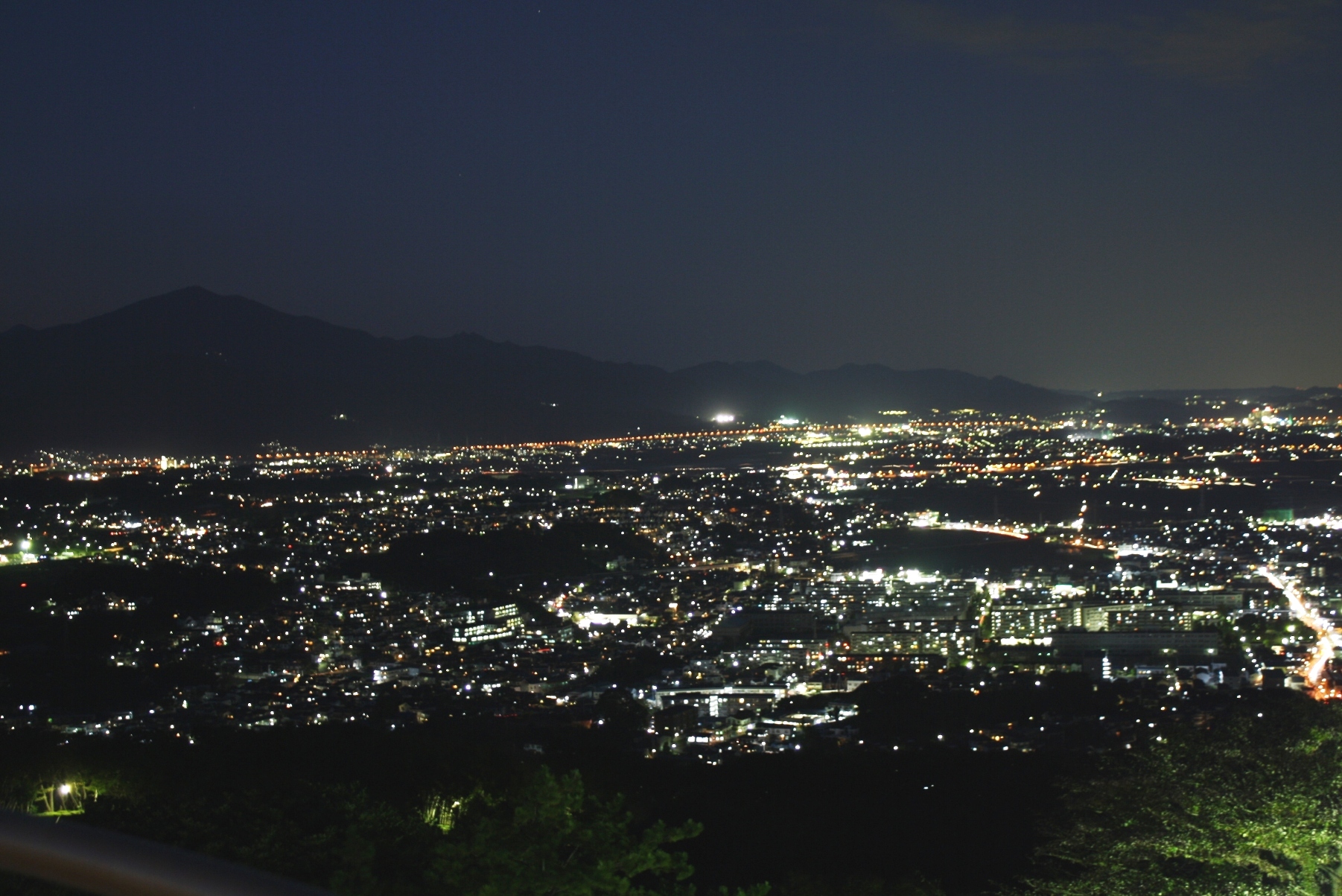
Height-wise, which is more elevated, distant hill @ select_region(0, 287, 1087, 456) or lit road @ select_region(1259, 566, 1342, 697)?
distant hill @ select_region(0, 287, 1087, 456)

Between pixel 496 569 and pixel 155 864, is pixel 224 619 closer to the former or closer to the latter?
pixel 496 569

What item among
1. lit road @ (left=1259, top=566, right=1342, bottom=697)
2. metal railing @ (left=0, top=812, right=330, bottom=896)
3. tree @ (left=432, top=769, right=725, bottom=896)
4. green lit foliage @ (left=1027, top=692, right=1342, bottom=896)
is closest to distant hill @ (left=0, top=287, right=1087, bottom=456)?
lit road @ (left=1259, top=566, right=1342, bottom=697)

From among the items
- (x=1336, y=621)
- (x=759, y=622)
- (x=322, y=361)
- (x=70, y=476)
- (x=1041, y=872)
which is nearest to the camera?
(x=1041, y=872)

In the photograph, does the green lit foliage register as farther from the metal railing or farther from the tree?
the metal railing

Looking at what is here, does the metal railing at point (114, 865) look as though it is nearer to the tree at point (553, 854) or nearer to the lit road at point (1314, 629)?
the tree at point (553, 854)

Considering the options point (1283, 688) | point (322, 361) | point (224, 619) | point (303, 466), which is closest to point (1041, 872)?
point (1283, 688)

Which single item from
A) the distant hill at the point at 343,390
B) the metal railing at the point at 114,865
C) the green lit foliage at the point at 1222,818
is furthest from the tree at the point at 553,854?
the distant hill at the point at 343,390
